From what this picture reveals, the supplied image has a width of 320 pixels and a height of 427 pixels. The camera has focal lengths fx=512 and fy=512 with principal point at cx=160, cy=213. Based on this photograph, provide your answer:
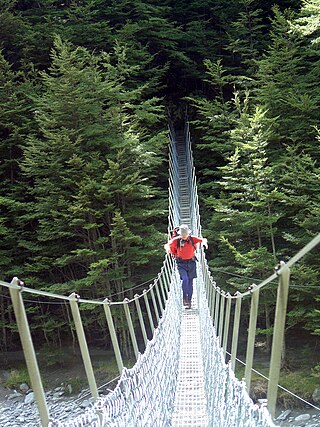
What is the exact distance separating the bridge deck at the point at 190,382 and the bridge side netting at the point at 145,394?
0.06 metres

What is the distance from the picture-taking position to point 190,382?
146 inches

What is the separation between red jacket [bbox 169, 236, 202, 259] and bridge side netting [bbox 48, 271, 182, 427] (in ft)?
2.58

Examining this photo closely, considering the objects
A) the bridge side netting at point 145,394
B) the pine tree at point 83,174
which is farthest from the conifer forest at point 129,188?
the bridge side netting at point 145,394

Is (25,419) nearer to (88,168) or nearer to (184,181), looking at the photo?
(88,168)

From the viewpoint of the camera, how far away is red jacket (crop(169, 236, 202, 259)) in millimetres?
4719

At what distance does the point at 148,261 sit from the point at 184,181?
324 centimetres

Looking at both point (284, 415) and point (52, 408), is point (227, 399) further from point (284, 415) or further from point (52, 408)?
point (52, 408)

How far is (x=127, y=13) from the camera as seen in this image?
12.7 m

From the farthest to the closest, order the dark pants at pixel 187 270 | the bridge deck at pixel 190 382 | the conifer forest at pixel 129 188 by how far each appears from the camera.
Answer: the conifer forest at pixel 129 188 < the dark pants at pixel 187 270 < the bridge deck at pixel 190 382

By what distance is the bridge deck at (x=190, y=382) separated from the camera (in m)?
3.08

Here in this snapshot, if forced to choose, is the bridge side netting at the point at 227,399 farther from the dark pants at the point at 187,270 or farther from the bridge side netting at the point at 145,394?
the dark pants at the point at 187,270

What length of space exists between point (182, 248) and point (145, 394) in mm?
2218

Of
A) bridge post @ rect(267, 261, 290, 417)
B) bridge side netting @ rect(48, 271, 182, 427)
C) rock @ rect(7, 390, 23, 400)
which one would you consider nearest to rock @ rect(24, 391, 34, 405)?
rock @ rect(7, 390, 23, 400)

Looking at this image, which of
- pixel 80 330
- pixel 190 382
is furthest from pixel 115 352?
pixel 190 382
